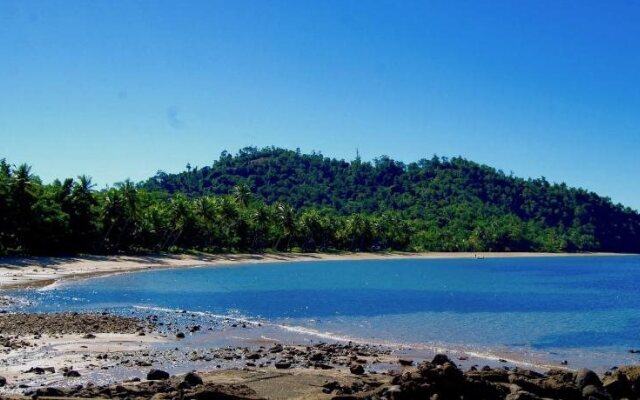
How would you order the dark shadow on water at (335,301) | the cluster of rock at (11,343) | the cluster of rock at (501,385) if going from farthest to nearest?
1. the dark shadow on water at (335,301)
2. the cluster of rock at (11,343)
3. the cluster of rock at (501,385)

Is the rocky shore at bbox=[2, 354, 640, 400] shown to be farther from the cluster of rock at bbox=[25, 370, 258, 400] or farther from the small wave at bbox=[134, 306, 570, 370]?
the small wave at bbox=[134, 306, 570, 370]

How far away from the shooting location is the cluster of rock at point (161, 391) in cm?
1623

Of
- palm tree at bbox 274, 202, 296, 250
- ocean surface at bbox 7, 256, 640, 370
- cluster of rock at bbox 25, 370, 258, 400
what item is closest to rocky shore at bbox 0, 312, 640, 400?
cluster of rock at bbox 25, 370, 258, 400

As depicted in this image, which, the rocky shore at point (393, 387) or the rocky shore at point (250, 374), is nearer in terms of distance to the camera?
the rocky shore at point (393, 387)

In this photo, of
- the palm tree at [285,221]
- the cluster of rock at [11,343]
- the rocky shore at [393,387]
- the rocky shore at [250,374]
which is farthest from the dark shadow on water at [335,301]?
the palm tree at [285,221]

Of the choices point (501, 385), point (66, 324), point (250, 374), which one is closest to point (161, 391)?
point (250, 374)

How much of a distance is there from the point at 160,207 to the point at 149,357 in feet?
314

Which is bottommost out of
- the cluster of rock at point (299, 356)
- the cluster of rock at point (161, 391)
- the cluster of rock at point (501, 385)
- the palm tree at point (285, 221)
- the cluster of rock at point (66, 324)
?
the cluster of rock at point (66, 324)

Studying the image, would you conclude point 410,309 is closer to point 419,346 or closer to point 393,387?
point 419,346

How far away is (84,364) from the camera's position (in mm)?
22594

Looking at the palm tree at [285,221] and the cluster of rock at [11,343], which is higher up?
the palm tree at [285,221]

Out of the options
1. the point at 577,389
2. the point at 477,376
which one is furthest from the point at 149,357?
the point at 577,389

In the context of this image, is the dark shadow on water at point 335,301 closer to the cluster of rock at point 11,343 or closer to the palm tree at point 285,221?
the cluster of rock at point 11,343

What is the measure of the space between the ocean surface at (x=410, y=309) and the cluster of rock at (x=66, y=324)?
6.27 meters
